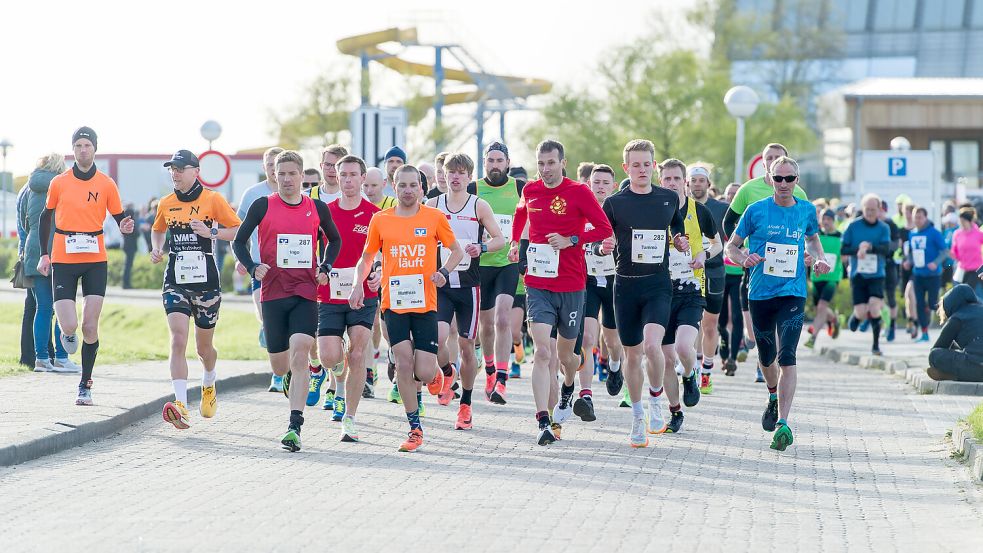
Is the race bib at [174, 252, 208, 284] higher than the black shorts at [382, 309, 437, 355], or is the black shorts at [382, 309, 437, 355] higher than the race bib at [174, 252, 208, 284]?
the race bib at [174, 252, 208, 284]

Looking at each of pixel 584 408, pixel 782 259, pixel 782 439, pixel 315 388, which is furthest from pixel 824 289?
pixel 782 439

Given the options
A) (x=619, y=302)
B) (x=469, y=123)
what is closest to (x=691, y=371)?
(x=619, y=302)

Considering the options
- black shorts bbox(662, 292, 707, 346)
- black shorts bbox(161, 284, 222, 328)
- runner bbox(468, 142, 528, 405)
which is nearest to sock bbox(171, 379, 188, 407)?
black shorts bbox(161, 284, 222, 328)

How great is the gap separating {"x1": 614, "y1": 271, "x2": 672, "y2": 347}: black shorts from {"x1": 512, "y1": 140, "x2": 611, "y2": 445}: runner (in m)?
0.31

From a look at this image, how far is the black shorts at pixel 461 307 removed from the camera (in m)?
12.9

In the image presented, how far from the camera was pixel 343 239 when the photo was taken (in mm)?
11797

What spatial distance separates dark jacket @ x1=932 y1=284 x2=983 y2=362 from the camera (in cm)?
1578

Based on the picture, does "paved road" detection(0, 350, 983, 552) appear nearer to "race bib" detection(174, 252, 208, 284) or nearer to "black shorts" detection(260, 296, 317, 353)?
"black shorts" detection(260, 296, 317, 353)

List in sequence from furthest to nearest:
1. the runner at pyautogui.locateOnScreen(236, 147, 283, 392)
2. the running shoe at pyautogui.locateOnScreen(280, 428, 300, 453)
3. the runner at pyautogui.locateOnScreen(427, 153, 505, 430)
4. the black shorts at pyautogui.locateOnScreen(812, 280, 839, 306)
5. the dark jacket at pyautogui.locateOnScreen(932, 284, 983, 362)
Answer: the black shorts at pyautogui.locateOnScreen(812, 280, 839, 306) < the dark jacket at pyautogui.locateOnScreen(932, 284, 983, 362) < the runner at pyautogui.locateOnScreen(236, 147, 283, 392) < the runner at pyautogui.locateOnScreen(427, 153, 505, 430) < the running shoe at pyautogui.locateOnScreen(280, 428, 300, 453)

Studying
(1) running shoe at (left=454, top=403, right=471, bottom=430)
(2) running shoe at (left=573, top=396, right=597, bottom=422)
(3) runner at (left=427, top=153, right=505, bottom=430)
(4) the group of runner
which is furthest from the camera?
(2) running shoe at (left=573, top=396, right=597, bottom=422)

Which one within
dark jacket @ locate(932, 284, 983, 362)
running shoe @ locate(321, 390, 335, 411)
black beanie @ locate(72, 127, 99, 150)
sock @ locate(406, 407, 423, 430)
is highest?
black beanie @ locate(72, 127, 99, 150)

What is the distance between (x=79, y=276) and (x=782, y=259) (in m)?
5.53

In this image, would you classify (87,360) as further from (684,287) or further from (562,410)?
(684,287)

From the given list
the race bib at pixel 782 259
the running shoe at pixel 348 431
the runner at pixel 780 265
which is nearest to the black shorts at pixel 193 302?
the running shoe at pixel 348 431
